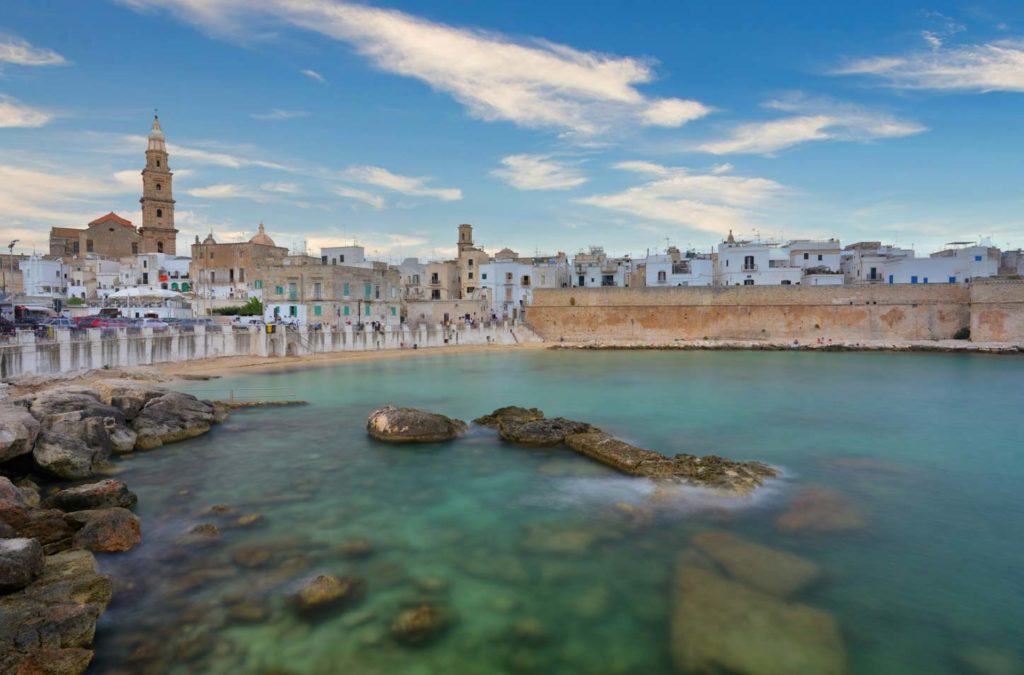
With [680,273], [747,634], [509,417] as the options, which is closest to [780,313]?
[680,273]

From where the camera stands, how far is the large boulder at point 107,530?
23.4ft

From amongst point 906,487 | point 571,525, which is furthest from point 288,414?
point 906,487

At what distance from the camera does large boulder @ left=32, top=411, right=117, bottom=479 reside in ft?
31.4

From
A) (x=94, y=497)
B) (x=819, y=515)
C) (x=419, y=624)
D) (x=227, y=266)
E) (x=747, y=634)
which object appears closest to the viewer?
(x=747, y=634)

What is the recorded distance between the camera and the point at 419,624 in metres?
5.78

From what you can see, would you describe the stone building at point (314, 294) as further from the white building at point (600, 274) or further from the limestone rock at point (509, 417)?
the limestone rock at point (509, 417)

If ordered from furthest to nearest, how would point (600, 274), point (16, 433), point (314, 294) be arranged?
point (600, 274), point (314, 294), point (16, 433)

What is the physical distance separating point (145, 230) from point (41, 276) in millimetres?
9848

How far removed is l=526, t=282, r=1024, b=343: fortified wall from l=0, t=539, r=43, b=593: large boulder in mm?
37768

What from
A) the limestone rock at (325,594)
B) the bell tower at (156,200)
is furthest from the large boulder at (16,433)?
the bell tower at (156,200)

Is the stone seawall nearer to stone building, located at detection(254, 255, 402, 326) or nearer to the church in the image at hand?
stone building, located at detection(254, 255, 402, 326)

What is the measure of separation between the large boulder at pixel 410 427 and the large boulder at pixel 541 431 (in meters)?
1.26

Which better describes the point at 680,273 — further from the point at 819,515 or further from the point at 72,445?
the point at 72,445

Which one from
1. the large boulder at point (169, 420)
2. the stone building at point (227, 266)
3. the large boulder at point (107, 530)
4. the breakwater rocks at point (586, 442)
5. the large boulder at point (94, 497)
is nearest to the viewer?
the large boulder at point (107, 530)
